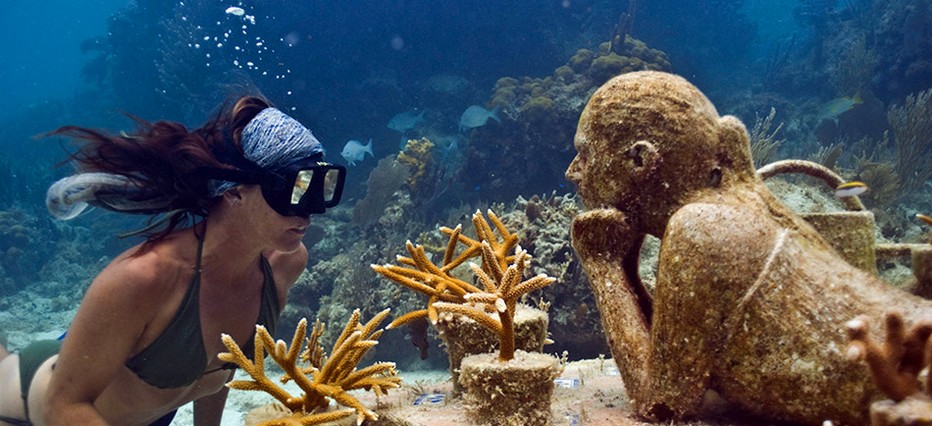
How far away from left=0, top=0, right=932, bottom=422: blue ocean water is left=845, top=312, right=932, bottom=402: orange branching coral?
466cm

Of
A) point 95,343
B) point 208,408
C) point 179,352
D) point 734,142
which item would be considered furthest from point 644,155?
point 208,408

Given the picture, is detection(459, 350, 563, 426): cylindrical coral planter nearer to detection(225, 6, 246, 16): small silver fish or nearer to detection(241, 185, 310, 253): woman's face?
detection(241, 185, 310, 253): woman's face

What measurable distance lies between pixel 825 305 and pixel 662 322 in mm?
616

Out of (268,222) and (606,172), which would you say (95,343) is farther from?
(606,172)

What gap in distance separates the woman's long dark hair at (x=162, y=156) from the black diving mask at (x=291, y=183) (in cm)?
9

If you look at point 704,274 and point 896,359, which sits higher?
point 704,274

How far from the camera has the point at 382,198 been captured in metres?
11.3

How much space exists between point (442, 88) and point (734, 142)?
1658 cm

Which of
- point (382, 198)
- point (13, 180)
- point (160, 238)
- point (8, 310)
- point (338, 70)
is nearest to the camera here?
point (160, 238)

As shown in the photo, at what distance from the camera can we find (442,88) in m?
18.4

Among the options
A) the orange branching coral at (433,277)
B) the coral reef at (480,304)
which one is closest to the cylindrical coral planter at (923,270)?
the coral reef at (480,304)

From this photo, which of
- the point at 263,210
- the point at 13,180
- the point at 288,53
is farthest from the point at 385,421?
the point at 13,180

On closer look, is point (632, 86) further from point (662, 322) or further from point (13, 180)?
point (13, 180)

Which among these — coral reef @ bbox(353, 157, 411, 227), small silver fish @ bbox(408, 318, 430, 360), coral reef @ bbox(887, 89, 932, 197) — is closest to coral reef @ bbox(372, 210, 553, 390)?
small silver fish @ bbox(408, 318, 430, 360)
